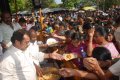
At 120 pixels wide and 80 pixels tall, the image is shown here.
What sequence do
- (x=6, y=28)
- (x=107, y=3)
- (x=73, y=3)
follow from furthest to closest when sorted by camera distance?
1. (x=73, y=3)
2. (x=107, y=3)
3. (x=6, y=28)

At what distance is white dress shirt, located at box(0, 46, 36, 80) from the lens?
3.92 m

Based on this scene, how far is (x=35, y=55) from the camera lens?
5180 millimetres

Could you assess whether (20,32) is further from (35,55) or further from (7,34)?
(7,34)

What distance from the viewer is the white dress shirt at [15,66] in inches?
154

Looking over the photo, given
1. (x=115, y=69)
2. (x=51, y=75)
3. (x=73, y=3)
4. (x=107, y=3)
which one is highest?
(x=115, y=69)

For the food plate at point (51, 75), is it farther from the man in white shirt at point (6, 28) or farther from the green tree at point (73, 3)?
the green tree at point (73, 3)

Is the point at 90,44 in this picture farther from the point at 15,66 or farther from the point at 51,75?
the point at 15,66

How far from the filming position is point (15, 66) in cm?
398

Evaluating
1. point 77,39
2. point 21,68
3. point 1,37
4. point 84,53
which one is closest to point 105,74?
point 21,68

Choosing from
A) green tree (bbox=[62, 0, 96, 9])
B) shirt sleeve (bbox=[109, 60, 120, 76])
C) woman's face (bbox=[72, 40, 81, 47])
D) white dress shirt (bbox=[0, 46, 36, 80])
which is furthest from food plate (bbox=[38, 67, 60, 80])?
green tree (bbox=[62, 0, 96, 9])

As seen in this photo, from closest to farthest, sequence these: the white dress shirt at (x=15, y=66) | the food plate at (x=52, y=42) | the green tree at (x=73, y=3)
Answer: the white dress shirt at (x=15, y=66)
the food plate at (x=52, y=42)
the green tree at (x=73, y=3)

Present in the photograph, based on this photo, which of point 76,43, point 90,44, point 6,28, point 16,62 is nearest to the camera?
point 16,62

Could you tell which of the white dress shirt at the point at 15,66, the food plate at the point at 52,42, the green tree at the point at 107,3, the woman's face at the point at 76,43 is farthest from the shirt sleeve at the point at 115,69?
the green tree at the point at 107,3

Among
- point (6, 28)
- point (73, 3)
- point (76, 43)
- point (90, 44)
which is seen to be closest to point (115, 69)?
point (90, 44)
